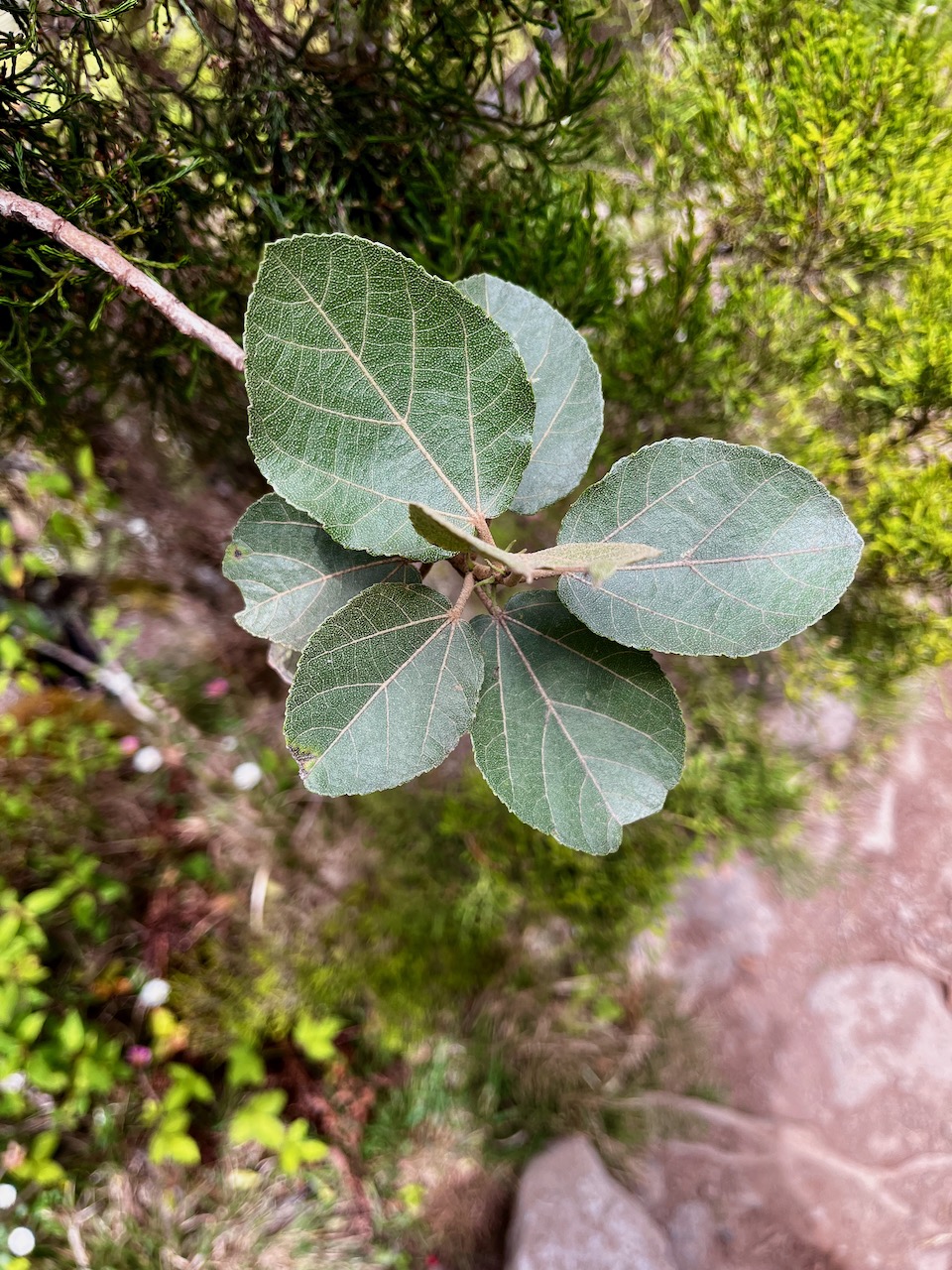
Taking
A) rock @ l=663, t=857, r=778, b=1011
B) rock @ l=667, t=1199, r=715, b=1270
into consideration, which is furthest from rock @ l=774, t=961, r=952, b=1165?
rock @ l=667, t=1199, r=715, b=1270

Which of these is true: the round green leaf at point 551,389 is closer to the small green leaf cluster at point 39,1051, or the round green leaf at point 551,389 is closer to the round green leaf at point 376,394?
the round green leaf at point 376,394

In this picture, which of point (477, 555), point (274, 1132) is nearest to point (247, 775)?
point (274, 1132)

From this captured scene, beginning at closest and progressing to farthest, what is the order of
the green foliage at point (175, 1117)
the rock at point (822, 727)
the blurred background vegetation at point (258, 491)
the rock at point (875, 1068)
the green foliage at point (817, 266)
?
the blurred background vegetation at point (258, 491) → the green foliage at point (817, 266) → the green foliage at point (175, 1117) → the rock at point (822, 727) → the rock at point (875, 1068)

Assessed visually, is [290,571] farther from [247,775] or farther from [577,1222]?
[577,1222]

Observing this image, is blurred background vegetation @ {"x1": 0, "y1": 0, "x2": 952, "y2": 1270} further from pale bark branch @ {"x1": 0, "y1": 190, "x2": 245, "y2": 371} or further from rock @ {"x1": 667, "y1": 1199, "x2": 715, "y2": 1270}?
rock @ {"x1": 667, "y1": 1199, "x2": 715, "y2": 1270}

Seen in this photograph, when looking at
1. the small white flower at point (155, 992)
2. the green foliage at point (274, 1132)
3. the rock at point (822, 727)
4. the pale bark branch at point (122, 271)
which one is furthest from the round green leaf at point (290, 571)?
the rock at point (822, 727)
